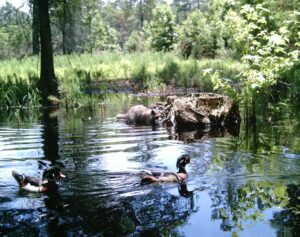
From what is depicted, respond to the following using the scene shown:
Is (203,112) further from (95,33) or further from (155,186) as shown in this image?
(95,33)

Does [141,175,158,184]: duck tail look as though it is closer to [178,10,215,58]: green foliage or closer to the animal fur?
the animal fur

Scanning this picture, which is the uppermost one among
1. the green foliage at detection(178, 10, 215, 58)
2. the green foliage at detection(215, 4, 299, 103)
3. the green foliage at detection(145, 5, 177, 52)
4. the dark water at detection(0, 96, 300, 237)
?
the green foliage at detection(145, 5, 177, 52)

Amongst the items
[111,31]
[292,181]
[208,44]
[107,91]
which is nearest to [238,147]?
[292,181]

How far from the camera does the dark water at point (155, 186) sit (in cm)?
498

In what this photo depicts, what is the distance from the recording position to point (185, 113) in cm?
1250

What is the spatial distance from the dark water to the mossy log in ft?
3.76

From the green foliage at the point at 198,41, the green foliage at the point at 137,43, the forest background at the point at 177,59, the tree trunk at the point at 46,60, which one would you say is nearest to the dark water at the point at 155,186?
the forest background at the point at 177,59


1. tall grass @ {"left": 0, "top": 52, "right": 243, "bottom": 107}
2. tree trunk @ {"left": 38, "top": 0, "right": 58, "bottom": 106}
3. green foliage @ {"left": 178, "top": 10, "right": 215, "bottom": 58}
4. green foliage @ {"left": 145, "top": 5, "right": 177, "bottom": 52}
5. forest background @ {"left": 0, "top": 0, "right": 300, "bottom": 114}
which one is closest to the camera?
forest background @ {"left": 0, "top": 0, "right": 300, "bottom": 114}

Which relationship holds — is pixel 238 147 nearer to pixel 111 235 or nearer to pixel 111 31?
pixel 111 235

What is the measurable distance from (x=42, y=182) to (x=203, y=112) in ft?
23.5

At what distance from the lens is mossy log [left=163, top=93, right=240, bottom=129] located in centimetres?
Result: 1242

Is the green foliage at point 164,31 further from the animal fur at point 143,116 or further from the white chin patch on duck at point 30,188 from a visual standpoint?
the white chin patch on duck at point 30,188

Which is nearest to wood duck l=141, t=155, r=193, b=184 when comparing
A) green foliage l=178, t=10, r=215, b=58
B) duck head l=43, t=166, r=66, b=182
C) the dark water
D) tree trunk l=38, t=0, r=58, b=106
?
the dark water

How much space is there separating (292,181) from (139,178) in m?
2.25
